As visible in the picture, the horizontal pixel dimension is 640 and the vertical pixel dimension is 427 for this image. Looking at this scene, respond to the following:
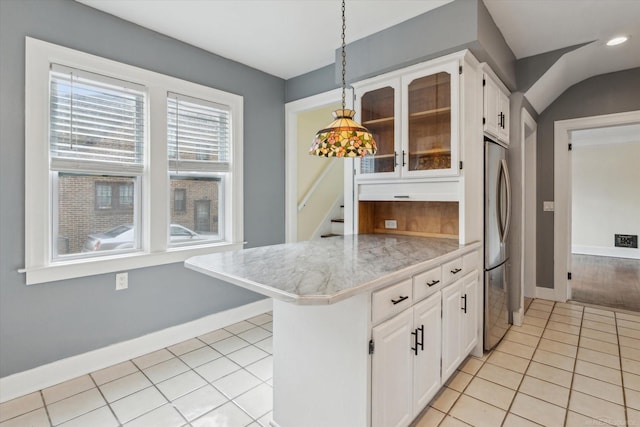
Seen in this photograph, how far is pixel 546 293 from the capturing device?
13.1ft

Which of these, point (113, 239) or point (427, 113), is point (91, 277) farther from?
point (427, 113)

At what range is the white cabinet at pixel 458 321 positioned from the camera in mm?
1979

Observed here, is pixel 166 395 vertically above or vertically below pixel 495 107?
below

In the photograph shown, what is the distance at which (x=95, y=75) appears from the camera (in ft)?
7.68

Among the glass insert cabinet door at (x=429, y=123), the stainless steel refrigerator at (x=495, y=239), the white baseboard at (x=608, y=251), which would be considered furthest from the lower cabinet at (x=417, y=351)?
the white baseboard at (x=608, y=251)

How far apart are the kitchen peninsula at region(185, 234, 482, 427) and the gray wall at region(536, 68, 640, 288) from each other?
2.76m

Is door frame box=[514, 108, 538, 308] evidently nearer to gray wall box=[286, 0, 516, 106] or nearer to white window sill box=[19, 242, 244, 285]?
gray wall box=[286, 0, 516, 106]

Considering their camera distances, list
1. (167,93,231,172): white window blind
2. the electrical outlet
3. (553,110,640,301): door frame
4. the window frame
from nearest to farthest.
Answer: the window frame, the electrical outlet, (167,93,231,172): white window blind, (553,110,640,301): door frame

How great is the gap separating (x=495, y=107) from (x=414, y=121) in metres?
0.82

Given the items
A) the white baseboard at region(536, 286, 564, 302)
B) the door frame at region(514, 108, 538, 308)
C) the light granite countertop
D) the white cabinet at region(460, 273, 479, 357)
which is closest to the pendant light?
the light granite countertop

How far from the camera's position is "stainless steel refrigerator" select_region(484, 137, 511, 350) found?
257 centimetres

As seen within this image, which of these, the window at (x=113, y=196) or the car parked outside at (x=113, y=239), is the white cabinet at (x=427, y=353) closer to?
the car parked outside at (x=113, y=239)

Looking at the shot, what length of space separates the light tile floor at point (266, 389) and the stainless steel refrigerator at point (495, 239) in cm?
22

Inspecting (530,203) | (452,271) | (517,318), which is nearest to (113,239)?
(452,271)
